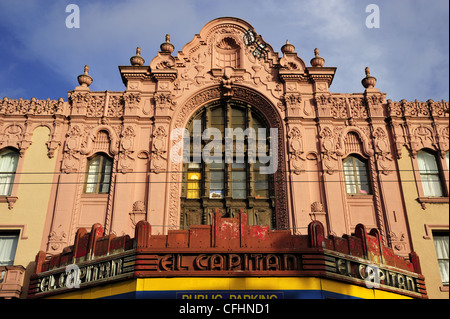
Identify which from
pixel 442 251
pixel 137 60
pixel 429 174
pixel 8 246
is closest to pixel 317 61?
→ pixel 429 174

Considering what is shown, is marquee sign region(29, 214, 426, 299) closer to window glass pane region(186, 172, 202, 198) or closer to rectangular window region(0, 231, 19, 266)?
rectangular window region(0, 231, 19, 266)

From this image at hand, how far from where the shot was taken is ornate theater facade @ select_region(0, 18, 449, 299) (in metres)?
19.3

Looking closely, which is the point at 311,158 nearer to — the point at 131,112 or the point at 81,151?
the point at 131,112

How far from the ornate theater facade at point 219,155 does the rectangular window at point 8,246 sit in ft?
0.50

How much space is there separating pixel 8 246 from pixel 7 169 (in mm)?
3879

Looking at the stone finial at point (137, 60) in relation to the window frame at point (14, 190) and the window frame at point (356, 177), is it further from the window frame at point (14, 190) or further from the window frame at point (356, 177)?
the window frame at point (356, 177)

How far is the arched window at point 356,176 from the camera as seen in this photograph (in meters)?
Result: 20.7

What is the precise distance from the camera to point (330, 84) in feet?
76.0

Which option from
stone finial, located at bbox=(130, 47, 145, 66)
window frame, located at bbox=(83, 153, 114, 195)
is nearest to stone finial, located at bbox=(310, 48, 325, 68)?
stone finial, located at bbox=(130, 47, 145, 66)

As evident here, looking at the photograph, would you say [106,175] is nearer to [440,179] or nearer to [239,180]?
[239,180]

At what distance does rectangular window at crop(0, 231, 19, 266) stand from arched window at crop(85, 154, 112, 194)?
3749 millimetres

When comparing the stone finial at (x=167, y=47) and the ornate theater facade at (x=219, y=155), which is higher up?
the stone finial at (x=167, y=47)

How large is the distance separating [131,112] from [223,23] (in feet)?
24.7

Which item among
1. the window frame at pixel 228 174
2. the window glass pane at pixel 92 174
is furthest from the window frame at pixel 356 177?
the window glass pane at pixel 92 174
